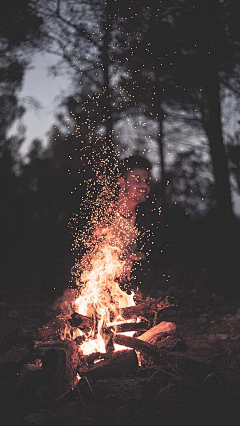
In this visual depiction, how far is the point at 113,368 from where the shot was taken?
11.8 feet

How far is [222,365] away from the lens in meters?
4.21

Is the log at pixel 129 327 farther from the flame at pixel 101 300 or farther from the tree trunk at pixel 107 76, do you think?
the tree trunk at pixel 107 76

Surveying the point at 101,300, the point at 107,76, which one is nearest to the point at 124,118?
the point at 107,76

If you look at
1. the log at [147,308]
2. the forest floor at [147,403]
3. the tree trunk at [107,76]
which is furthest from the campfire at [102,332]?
the tree trunk at [107,76]

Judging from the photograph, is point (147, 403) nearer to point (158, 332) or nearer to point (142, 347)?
point (142, 347)

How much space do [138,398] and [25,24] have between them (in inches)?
309

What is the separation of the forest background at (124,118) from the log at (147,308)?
3.66 metres

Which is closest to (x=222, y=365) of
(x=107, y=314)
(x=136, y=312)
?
(x=136, y=312)

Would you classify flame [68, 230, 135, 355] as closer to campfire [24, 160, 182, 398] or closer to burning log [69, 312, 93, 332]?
campfire [24, 160, 182, 398]

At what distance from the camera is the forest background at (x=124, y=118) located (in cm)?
770

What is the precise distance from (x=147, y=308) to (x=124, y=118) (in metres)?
5.75

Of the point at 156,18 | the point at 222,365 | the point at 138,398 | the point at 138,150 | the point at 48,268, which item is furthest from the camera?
the point at 138,150

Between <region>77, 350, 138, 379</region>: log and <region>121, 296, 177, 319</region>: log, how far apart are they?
0.86 metres

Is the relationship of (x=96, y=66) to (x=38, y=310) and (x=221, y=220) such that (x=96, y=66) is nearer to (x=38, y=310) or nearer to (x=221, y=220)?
(x=221, y=220)
